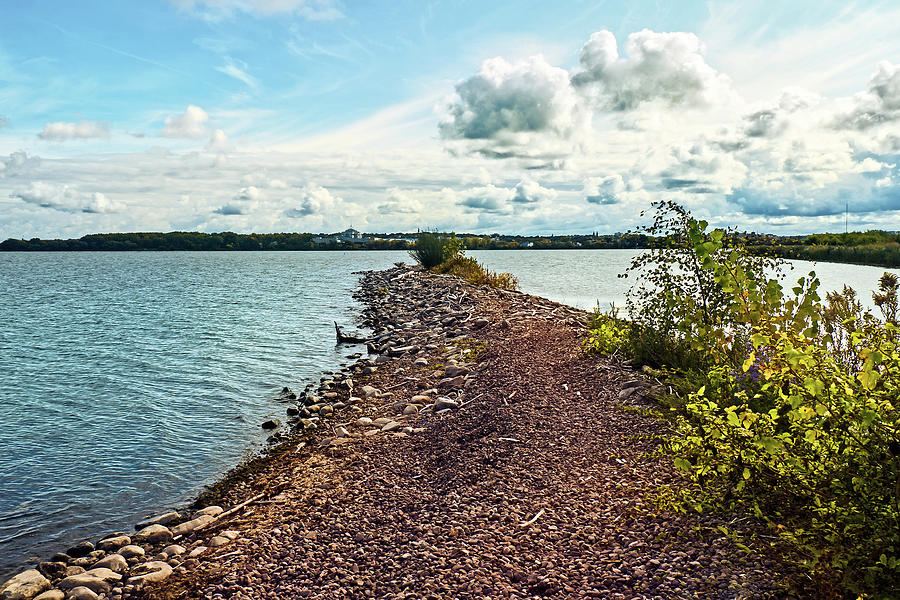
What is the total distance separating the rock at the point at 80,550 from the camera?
192 inches

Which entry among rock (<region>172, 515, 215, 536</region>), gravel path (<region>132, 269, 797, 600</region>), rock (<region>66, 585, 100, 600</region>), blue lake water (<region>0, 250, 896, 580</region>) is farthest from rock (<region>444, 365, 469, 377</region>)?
rock (<region>66, 585, 100, 600</region>)

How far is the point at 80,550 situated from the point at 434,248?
82.8 feet

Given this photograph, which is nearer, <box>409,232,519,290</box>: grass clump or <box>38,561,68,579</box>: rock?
<box>38,561,68,579</box>: rock

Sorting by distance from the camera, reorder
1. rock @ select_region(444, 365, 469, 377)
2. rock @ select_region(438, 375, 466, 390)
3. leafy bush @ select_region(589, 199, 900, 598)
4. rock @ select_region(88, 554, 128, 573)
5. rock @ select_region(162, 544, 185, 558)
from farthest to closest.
A: rock @ select_region(444, 365, 469, 377)
rock @ select_region(438, 375, 466, 390)
rock @ select_region(162, 544, 185, 558)
rock @ select_region(88, 554, 128, 573)
leafy bush @ select_region(589, 199, 900, 598)

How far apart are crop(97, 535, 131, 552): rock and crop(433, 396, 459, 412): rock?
3.46 m

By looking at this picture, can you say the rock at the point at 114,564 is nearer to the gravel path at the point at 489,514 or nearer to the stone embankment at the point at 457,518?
the stone embankment at the point at 457,518

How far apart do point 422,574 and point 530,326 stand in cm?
700

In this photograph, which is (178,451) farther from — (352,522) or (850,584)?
(850,584)

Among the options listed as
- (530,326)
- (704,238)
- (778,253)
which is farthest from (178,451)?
(778,253)

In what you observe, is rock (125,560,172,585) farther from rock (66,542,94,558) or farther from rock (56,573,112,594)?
rock (66,542,94,558)

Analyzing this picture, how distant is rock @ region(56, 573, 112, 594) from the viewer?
155 inches

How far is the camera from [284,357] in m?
13.1

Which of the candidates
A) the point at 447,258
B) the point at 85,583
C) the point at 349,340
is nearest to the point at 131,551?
the point at 85,583

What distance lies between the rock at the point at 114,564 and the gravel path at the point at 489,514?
65 centimetres
